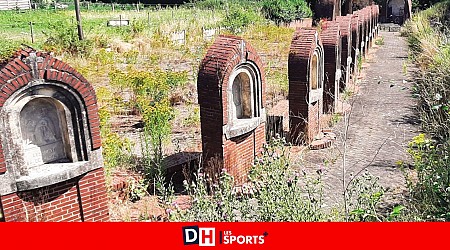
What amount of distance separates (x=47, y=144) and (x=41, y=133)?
181 millimetres

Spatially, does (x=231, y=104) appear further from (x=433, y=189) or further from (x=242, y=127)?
(x=433, y=189)

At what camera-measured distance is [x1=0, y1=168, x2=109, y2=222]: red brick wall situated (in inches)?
222

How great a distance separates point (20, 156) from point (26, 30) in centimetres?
2410

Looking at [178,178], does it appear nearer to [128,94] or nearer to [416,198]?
[416,198]

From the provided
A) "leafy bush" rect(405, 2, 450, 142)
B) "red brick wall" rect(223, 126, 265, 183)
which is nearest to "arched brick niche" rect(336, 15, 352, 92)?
"leafy bush" rect(405, 2, 450, 142)

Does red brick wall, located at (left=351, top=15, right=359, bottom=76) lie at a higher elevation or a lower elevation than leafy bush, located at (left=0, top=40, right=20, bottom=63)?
lower

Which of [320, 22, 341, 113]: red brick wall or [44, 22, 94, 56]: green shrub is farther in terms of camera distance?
[44, 22, 94, 56]: green shrub

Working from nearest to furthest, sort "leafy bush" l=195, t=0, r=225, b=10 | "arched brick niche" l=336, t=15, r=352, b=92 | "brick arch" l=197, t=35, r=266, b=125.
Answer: "brick arch" l=197, t=35, r=266, b=125 < "arched brick niche" l=336, t=15, r=352, b=92 < "leafy bush" l=195, t=0, r=225, b=10

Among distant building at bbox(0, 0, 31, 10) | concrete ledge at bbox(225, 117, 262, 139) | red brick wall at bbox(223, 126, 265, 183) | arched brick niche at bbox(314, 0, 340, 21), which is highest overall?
distant building at bbox(0, 0, 31, 10)

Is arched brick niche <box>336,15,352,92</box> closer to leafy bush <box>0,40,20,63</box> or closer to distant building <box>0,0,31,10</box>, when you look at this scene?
leafy bush <box>0,40,20,63</box>

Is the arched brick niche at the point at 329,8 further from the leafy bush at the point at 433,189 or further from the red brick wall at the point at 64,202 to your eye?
the red brick wall at the point at 64,202

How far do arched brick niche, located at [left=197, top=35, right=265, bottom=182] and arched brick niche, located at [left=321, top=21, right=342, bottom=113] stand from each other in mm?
4103
